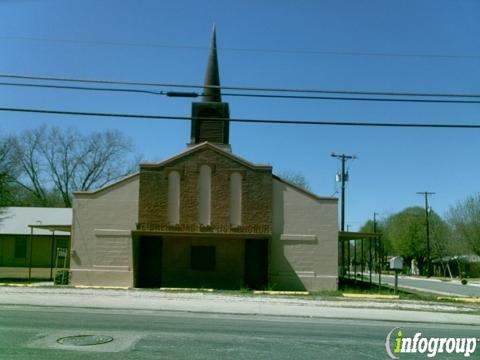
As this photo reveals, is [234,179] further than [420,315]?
Yes

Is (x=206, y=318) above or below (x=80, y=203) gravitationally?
below

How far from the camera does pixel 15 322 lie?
1294 centimetres

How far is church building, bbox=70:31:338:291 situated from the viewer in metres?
27.4

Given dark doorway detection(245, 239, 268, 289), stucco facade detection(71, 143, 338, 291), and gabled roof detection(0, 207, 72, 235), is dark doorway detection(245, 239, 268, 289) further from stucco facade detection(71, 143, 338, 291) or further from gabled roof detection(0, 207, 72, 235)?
gabled roof detection(0, 207, 72, 235)

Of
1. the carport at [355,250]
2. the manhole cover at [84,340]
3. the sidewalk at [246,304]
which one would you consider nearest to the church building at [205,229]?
the carport at [355,250]

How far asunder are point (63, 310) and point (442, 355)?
420 inches

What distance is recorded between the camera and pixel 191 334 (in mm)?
11664

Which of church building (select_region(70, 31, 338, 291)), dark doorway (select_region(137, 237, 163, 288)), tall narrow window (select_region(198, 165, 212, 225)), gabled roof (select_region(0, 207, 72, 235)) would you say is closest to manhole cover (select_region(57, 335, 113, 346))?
church building (select_region(70, 31, 338, 291))

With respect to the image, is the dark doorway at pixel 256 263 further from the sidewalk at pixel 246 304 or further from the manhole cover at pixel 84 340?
the manhole cover at pixel 84 340

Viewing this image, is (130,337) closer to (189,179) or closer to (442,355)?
(442,355)

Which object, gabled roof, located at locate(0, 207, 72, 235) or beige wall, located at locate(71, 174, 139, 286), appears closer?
beige wall, located at locate(71, 174, 139, 286)

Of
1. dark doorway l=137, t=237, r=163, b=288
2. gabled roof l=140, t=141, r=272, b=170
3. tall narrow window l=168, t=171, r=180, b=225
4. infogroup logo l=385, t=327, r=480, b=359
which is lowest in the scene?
infogroup logo l=385, t=327, r=480, b=359

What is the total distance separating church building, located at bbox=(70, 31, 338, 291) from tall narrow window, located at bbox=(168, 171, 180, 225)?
0.05m

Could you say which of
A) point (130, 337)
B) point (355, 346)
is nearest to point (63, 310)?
point (130, 337)
